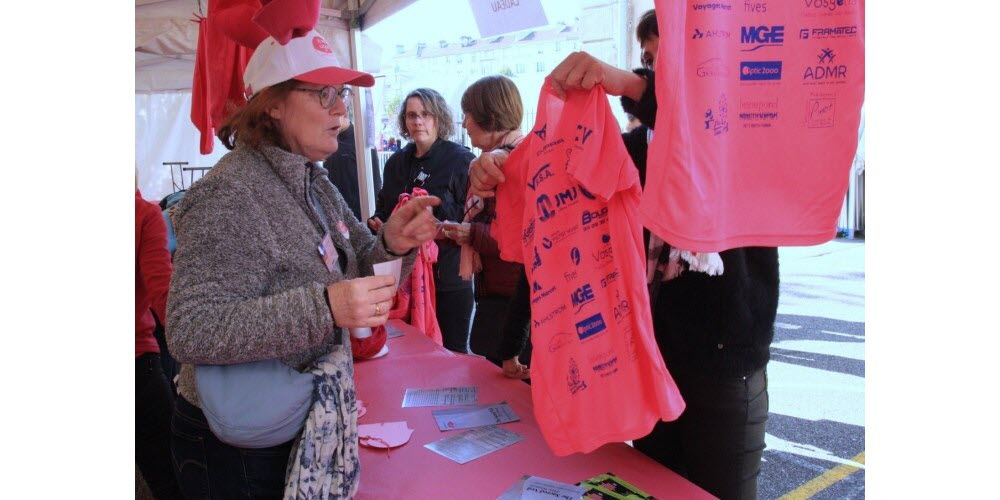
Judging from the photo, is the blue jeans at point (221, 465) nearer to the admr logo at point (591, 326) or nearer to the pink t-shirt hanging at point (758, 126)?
the admr logo at point (591, 326)

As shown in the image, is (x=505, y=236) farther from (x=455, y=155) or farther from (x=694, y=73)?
(x=455, y=155)

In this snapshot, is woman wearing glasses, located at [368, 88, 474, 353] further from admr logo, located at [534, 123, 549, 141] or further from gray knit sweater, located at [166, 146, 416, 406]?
gray knit sweater, located at [166, 146, 416, 406]

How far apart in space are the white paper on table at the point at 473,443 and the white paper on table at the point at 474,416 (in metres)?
0.04

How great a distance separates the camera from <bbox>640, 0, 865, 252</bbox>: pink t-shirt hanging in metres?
1.09

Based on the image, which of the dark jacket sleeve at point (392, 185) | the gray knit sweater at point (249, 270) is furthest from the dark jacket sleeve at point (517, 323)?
the dark jacket sleeve at point (392, 185)

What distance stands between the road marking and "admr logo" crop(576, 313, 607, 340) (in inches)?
84.5

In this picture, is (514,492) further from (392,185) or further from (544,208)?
(392,185)

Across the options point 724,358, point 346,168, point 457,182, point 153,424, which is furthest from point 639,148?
point 346,168

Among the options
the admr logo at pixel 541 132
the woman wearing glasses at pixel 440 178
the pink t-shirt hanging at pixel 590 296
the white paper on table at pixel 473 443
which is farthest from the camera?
the woman wearing glasses at pixel 440 178

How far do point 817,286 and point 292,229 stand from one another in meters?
7.07

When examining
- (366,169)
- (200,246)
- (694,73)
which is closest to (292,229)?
(200,246)

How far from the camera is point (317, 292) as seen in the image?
1.21 m

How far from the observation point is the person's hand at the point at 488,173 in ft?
5.60

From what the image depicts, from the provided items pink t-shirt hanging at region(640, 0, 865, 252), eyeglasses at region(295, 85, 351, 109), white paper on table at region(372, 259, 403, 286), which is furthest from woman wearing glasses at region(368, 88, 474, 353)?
pink t-shirt hanging at region(640, 0, 865, 252)
